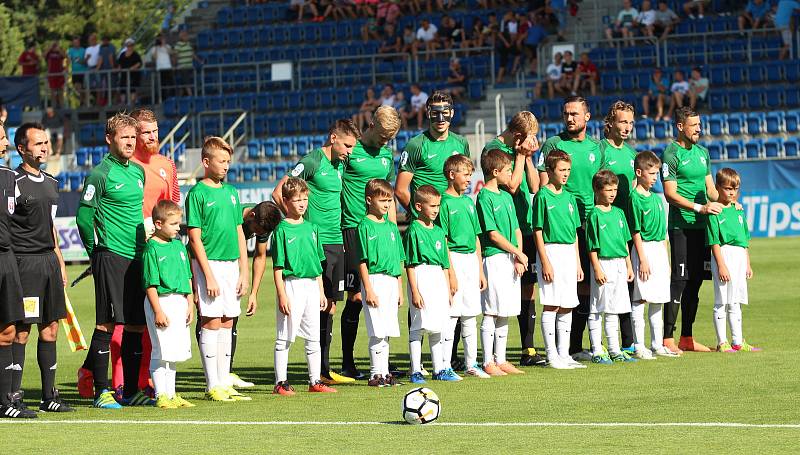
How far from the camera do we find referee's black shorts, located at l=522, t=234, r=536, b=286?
1206 centimetres

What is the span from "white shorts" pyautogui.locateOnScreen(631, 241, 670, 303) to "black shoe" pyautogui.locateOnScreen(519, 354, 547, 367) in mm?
1037

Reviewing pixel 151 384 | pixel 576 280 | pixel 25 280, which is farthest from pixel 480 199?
pixel 25 280

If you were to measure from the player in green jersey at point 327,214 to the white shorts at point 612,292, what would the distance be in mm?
2251

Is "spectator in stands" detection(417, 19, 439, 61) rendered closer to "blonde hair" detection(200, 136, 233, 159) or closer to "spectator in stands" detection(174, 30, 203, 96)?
"spectator in stands" detection(174, 30, 203, 96)

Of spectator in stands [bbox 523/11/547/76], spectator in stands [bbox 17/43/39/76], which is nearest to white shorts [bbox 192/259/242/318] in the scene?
spectator in stands [bbox 523/11/547/76]

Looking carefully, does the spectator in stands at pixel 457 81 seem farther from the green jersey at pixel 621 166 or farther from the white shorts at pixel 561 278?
the white shorts at pixel 561 278

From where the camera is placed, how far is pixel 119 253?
32.4ft

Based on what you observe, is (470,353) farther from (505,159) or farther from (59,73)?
(59,73)

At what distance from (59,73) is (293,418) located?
28216 millimetres

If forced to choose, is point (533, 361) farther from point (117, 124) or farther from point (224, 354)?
point (117, 124)

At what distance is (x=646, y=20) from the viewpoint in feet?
103

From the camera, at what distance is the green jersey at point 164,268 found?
956 centimetres

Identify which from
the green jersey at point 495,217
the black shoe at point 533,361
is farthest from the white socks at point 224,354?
the black shoe at point 533,361

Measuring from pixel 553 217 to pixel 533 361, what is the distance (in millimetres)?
1322
